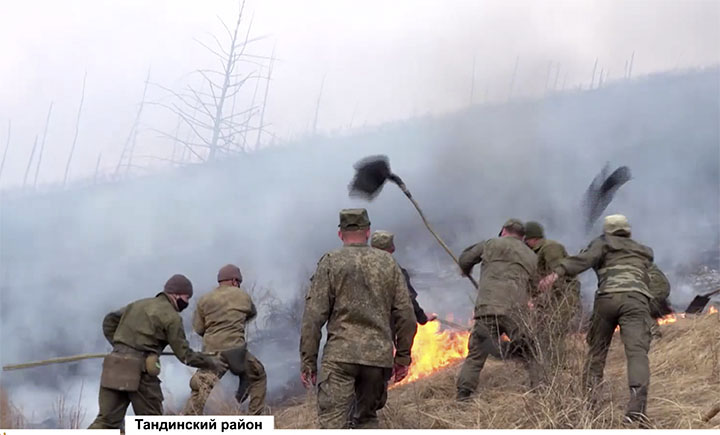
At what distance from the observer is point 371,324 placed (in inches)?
167

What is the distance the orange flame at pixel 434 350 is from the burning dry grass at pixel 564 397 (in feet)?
1.83

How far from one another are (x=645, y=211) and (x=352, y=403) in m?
12.5

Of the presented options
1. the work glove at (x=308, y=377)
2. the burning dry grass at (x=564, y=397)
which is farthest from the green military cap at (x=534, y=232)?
the work glove at (x=308, y=377)

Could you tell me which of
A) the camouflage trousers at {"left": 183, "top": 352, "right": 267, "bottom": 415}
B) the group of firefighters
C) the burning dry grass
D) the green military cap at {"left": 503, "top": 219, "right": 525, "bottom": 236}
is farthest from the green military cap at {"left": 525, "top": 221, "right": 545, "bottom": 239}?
the camouflage trousers at {"left": 183, "top": 352, "right": 267, "bottom": 415}

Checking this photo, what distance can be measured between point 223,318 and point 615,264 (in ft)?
10.7

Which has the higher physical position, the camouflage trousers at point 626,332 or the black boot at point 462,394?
the camouflage trousers at point 626,332

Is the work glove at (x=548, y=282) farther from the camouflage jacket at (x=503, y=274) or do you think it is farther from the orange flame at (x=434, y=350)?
the orange flame at (x=434, y=350)

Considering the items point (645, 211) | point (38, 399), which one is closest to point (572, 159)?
point (645, 211)

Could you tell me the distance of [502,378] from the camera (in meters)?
6.23

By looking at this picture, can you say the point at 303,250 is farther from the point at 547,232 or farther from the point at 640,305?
the point at 640,305

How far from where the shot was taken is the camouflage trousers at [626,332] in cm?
482

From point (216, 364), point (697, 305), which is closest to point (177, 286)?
point (216, 364)

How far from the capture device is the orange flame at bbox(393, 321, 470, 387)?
320 inches

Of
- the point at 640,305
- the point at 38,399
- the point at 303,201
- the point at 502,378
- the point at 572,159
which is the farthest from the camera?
the point at 572,159
